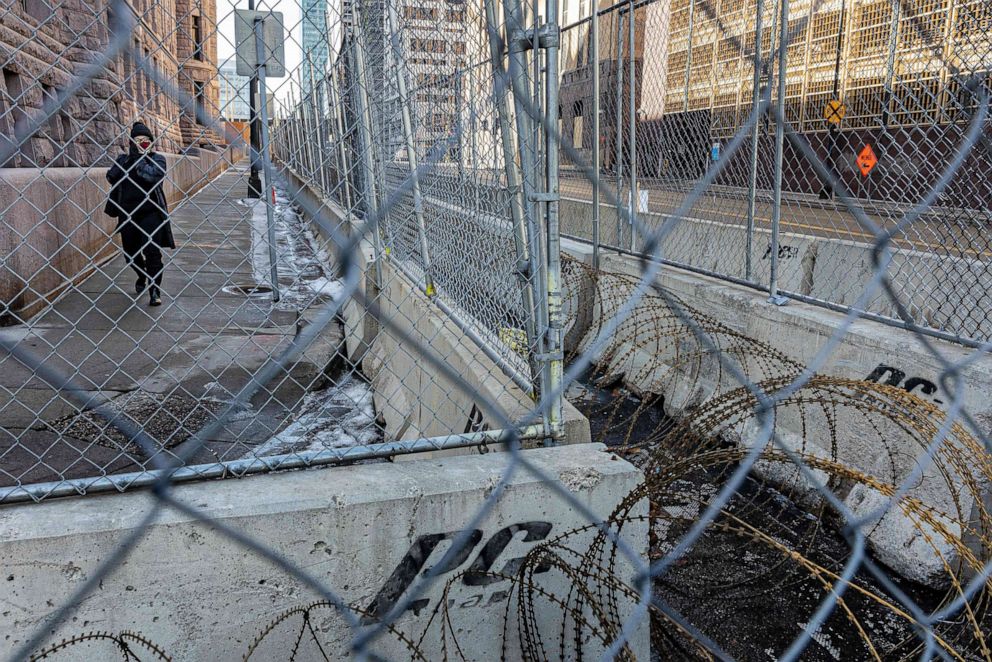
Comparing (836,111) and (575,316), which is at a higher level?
(836,111)

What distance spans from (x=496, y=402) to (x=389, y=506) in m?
1.06

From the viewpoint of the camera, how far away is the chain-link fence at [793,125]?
19.9ft

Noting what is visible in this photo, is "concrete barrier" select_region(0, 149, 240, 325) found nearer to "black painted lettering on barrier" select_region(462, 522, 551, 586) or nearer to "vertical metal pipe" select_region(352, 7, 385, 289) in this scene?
"vertical metal pipe" select_region(352, 7, 385, 289)

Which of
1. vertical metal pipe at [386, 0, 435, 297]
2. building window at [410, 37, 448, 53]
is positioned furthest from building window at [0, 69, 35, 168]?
building window at [410, 37, 448, 53]

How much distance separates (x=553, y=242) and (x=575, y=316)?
5261mm

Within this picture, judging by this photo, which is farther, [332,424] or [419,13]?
[332,424]

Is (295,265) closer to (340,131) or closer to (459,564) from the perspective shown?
(340,131)

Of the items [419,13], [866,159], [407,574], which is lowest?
[407,574]

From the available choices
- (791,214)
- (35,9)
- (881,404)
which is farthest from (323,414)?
(35,9)

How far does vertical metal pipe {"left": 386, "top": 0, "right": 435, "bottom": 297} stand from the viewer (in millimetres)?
4934

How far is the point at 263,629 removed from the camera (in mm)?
2494

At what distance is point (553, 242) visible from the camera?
2.93 meters

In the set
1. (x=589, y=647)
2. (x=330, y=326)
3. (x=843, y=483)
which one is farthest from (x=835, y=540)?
(x=330, y=326)

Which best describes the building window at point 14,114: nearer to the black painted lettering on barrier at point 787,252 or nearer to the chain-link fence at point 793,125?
the chain-link fence at point 793,125
